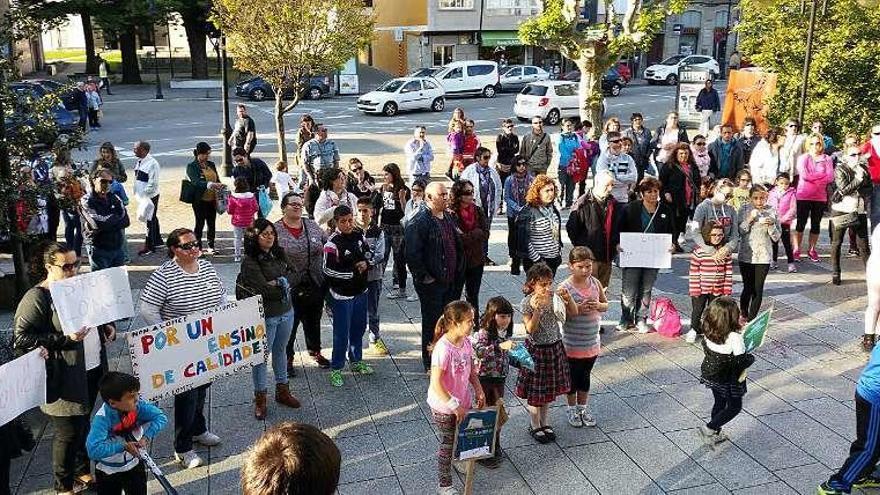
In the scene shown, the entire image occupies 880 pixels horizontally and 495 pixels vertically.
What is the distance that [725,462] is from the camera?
20.5 feet

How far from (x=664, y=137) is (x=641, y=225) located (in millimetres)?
6683

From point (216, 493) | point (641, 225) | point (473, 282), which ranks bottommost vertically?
point (216, 493)

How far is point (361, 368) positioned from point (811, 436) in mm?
4097

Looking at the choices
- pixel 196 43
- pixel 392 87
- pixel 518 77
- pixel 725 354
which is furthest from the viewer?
pixel 196 43

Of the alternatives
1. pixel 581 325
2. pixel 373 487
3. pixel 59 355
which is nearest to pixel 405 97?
pixel 581 325

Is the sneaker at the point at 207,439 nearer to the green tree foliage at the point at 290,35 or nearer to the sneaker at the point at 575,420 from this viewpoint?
the sneaker at the point at 575,420

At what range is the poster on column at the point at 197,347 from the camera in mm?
5781

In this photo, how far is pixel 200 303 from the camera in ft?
20.3

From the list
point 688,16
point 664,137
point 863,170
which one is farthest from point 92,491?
point 688,16

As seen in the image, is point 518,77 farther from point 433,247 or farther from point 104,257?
point 433,247

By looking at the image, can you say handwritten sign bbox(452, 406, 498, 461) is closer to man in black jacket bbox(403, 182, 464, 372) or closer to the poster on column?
man in black jacket bbox(403, 182, 464, 372)

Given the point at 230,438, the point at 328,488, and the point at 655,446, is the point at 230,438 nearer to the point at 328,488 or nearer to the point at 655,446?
the point at 655,446

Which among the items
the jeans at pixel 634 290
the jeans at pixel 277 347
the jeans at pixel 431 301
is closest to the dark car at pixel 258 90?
the jeans at pixel 634 290

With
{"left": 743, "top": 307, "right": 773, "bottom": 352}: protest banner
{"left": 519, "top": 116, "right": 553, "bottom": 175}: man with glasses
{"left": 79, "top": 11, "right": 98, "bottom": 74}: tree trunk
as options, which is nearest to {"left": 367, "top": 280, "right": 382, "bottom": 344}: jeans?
{"left": 743, "top": 307, "right": 773, "bottom": 352}: protest banner
